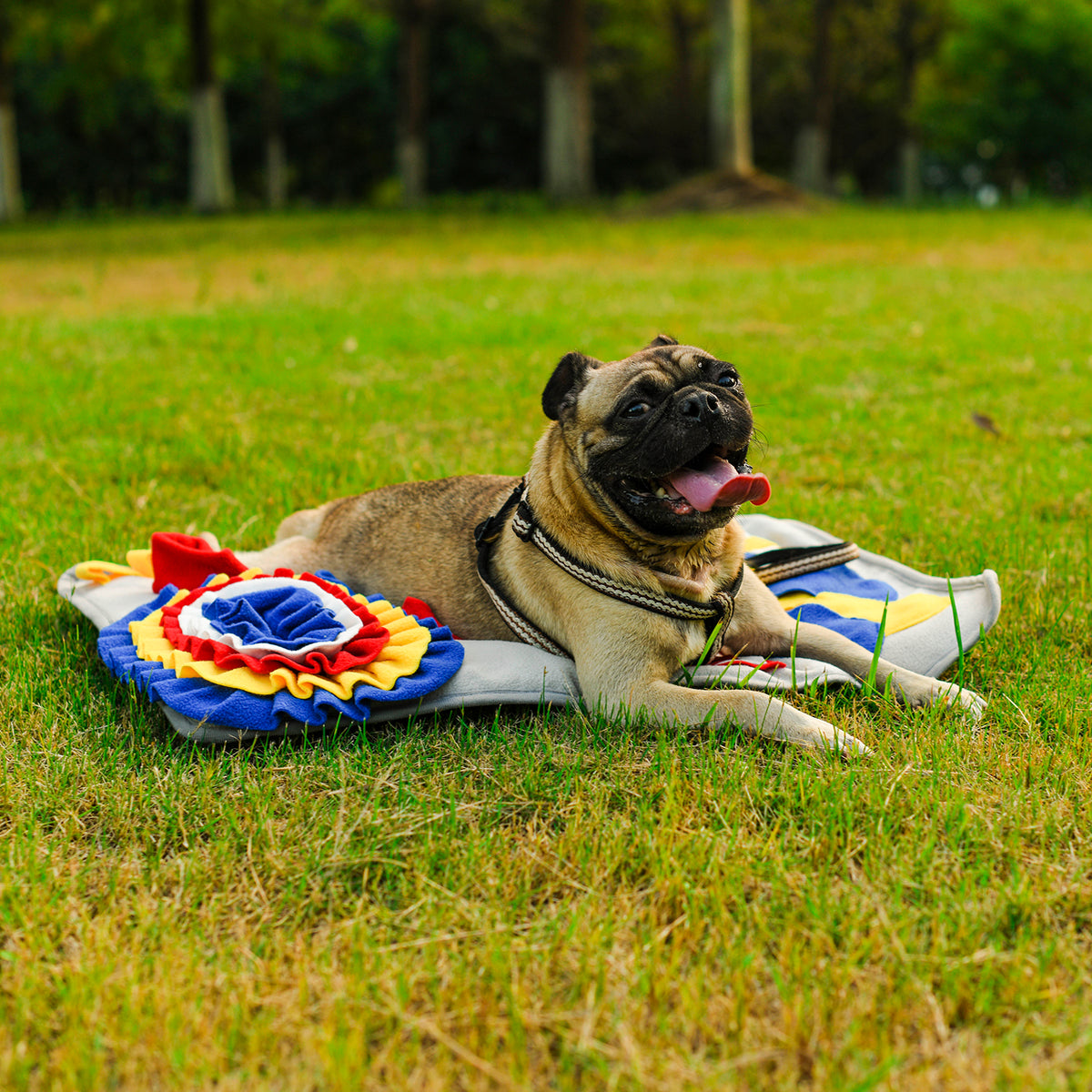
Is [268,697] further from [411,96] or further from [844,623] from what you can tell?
[411,96]

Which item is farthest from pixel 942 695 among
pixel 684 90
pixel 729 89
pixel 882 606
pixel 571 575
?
pixel 684 90

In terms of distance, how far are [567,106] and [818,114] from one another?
992cm

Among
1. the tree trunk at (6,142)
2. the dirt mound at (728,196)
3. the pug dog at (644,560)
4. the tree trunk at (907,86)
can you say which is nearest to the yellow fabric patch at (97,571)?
the pug dog at (644,560)

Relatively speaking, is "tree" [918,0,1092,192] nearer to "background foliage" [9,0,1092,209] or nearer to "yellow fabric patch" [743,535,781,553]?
"background foliage" [9,0,1092,209]

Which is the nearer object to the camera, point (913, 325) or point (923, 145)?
point (913, 325)

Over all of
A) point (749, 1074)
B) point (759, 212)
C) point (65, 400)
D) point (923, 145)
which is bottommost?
point (749, 1074)

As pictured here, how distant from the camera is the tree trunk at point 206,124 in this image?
27188mm

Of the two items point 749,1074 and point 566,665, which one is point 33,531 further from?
point 749,1074

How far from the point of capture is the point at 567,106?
24.8 metres

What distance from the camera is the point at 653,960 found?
226cm

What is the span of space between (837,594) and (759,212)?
726 inches

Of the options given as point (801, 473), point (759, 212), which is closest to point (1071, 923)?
point (801, 473)

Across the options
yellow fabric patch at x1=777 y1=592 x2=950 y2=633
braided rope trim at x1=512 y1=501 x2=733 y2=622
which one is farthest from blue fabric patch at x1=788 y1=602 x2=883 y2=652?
braided rope trim at x1=512 y1=501 x2=733 y2=622

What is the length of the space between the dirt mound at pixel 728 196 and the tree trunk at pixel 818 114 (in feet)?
31.0
